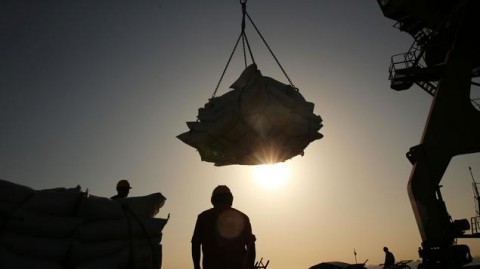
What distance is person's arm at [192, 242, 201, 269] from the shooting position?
4.15 m

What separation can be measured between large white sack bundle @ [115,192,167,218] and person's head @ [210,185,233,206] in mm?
711

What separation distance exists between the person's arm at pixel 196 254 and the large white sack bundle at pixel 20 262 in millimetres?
1466

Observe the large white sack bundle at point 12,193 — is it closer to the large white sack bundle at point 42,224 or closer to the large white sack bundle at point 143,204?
the large white sack bundle at point 42,224

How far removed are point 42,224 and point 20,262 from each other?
1.32 feet

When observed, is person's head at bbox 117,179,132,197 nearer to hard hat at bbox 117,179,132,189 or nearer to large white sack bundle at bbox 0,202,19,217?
hard hat at bbox 117,179,132,189

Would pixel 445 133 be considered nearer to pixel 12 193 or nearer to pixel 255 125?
pixel 255 125

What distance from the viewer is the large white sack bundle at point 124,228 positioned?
3791 millimetres

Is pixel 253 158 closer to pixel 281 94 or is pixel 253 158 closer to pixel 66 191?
pixel 281 94

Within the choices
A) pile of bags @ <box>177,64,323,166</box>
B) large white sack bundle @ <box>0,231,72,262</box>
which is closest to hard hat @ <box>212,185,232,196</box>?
pile of bags @ <box>177,64,323,166</box>

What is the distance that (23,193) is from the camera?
351cm

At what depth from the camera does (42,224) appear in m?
3.61

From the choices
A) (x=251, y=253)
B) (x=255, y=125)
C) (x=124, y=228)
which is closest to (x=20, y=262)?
(x=124, y=228)

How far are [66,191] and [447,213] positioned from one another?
10544 millimetres

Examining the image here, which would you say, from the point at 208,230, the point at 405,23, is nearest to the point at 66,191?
the point at 208,230
